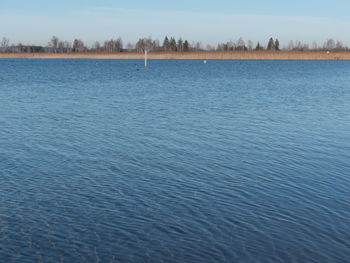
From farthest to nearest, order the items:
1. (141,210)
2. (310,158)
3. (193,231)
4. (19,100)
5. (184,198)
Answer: (19,100) < (310,158) < (184,198) < (141,210) < (193,231)

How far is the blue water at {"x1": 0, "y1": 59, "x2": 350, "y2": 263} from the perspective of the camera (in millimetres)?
10547

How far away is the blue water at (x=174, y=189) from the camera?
34.6 feet

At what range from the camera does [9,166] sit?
17391 mm

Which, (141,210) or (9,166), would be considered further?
(9,166)

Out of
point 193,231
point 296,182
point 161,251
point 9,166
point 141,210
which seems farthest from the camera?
point 9,166

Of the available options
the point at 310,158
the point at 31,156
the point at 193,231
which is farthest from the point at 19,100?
the point at 193,231

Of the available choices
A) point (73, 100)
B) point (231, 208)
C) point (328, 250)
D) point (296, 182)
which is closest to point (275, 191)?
→ point (296, 182)

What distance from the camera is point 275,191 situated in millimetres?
14711

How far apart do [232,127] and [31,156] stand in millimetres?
12765

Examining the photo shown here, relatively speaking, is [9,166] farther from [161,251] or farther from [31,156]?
[161,251]

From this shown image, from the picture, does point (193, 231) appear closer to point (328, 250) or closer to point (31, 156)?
point (328, 250)

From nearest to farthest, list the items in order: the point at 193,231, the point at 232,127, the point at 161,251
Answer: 1. the point at 161,251
2. the point at 193,231
3. the point at 232,127

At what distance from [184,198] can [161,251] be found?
3802 millimetres

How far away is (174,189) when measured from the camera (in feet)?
48.8
